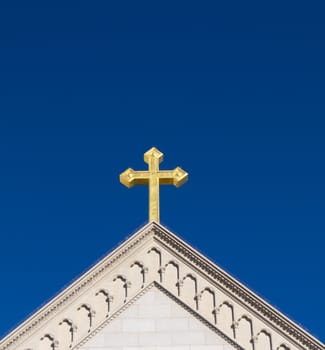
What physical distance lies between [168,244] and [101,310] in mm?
2805

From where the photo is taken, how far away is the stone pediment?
26.2 m

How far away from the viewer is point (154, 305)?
26797mm

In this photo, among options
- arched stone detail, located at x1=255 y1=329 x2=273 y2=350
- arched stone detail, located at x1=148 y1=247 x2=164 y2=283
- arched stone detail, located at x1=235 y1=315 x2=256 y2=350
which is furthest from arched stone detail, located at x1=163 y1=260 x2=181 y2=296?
arched stone detail, located at x1=255 y1=329 x2=273 y2=350

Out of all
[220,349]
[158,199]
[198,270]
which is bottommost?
[220,349]

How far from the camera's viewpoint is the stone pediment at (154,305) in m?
26.2

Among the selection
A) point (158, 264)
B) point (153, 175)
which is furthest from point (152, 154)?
point (158, 264)

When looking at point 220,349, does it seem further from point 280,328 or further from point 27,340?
point 27,340

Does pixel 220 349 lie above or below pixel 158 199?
below

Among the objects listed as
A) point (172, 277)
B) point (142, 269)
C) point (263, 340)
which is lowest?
point (263, 340)

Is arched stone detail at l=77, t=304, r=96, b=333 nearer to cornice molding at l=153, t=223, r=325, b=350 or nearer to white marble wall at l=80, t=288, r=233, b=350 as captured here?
white marble wall at l=80, t=288, r=233, b=350

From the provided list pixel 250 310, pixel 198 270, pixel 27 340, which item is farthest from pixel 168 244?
pixel 27 340

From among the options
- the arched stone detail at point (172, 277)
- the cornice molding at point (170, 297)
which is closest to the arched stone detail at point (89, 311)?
the cornice molding at point (170, 297)

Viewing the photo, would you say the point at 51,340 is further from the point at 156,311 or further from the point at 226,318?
the point at 226,318

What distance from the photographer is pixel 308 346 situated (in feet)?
85.3
